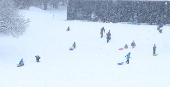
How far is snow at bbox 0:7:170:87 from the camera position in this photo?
53.0 feet

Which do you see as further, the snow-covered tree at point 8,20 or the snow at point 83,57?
the snow-covered tree at point 8,20

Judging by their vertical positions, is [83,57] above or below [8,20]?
below

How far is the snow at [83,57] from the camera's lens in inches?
635

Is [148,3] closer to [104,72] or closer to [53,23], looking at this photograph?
[53,23]

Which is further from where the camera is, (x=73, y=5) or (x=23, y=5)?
(x=23, y=5)

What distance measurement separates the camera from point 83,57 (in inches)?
911

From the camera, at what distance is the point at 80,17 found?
3897 centimetres

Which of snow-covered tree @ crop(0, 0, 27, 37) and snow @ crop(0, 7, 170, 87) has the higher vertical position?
snow-covered tree @ crop(0, 0, 27, 37)

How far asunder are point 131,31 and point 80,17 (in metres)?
12.3

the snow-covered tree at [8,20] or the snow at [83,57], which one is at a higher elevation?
the snow-covered tree at [8,20]

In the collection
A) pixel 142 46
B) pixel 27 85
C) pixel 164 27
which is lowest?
pixel 27 85

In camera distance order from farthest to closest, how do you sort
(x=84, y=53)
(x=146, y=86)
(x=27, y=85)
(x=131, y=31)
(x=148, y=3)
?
(x=148, y=3) → (x=131, y=31) → (x=84, y=53) → (x=27, y=85) → (x=146, y=86)

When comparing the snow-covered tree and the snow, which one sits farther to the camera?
the snow-covered tree

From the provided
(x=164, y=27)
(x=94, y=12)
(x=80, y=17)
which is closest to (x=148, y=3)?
(x=164, y=27)
